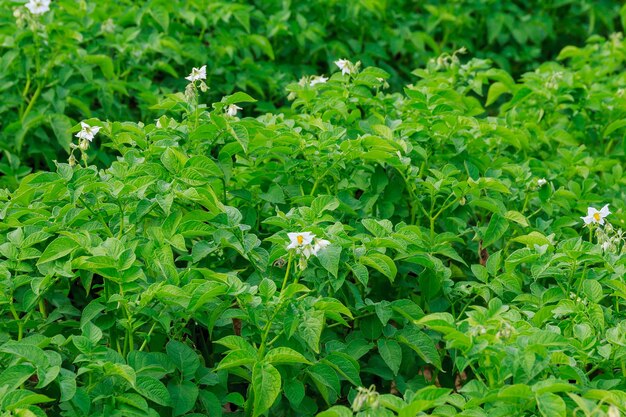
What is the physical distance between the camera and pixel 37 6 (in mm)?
3582

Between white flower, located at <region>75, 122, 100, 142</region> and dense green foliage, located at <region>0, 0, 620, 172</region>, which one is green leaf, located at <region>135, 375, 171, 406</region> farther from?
dense green foliage, located at <region>0, 0, 620, 172</region>

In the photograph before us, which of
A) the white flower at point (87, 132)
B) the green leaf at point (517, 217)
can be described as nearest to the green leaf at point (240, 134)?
the white flower at point (87, 132)

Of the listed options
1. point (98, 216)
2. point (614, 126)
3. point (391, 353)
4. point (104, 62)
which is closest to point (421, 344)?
point (391, 353)

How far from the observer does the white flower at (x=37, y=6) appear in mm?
3551

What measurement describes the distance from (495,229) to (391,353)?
529 mm

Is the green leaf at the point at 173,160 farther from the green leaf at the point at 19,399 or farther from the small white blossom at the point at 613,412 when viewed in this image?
the small white blossom at the point at 613,412

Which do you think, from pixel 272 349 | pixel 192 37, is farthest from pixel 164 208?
pixel 192 37

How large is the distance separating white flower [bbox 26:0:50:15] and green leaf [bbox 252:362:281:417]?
2.01m

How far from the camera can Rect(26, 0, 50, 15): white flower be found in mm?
3551

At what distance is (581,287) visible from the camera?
96.1 inches

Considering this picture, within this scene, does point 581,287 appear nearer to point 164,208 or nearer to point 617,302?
point 617,302

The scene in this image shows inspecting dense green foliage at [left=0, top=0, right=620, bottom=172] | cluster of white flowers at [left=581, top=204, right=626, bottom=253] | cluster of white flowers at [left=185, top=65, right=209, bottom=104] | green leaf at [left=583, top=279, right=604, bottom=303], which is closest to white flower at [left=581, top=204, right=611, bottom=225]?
cluster of white flowers at [left=581, top=204, right=626, bottom=253]

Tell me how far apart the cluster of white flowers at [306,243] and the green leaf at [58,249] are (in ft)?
1.67

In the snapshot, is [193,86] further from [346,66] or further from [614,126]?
[614,126]
